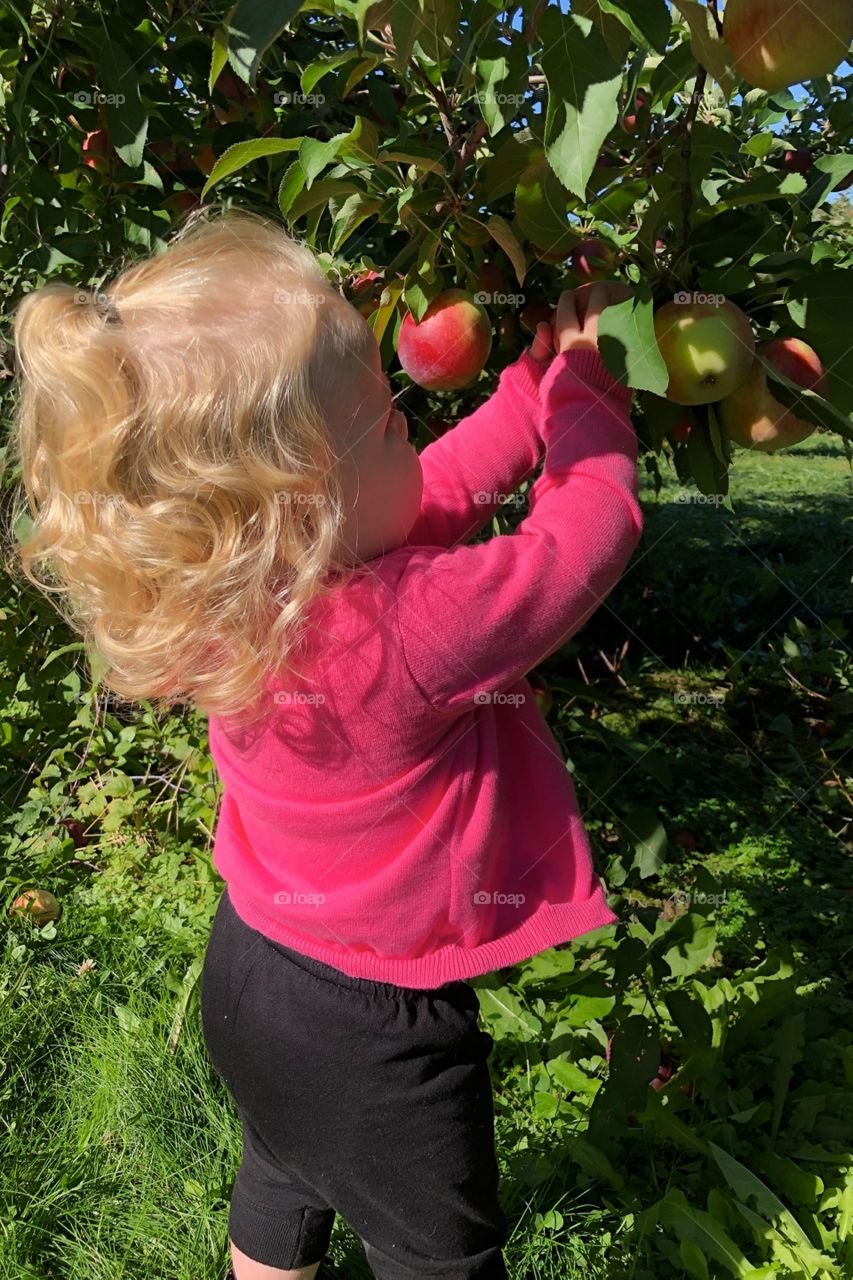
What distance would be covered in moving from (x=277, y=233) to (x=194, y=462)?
0.29m

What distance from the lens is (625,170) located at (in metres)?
0.98

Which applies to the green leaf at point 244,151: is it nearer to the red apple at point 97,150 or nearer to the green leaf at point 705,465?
the green leaf at point 705,465

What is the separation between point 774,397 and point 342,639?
434 millimetres

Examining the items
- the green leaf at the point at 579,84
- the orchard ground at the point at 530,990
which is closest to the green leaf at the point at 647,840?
the orchard ground at the point at 530,990

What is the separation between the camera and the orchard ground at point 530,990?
1.56m

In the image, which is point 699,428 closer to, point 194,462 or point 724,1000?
point 194,462

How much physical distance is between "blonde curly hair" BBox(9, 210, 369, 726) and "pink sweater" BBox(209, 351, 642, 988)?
2.1 inches

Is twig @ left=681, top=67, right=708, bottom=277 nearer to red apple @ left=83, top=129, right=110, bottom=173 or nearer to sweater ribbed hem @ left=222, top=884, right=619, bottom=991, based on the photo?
sweater ribbed hem @ left=222, top=884, right=619, bottom=991

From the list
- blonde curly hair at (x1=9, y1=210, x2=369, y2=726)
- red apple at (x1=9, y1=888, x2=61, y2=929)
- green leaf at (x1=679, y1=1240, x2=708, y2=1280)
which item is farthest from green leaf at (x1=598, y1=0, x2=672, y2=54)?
red apple at (x1=9, y1=888, x2=61, y2=929)

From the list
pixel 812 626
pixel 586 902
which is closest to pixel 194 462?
pixel 586 902

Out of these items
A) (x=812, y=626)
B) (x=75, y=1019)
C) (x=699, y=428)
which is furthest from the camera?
(x=812, y=626)

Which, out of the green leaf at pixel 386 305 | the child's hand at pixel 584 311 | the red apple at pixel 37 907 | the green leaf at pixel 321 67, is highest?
the green leaf at pixel 321 67

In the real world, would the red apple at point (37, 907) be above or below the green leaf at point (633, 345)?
below

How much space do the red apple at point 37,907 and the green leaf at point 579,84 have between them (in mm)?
1985
